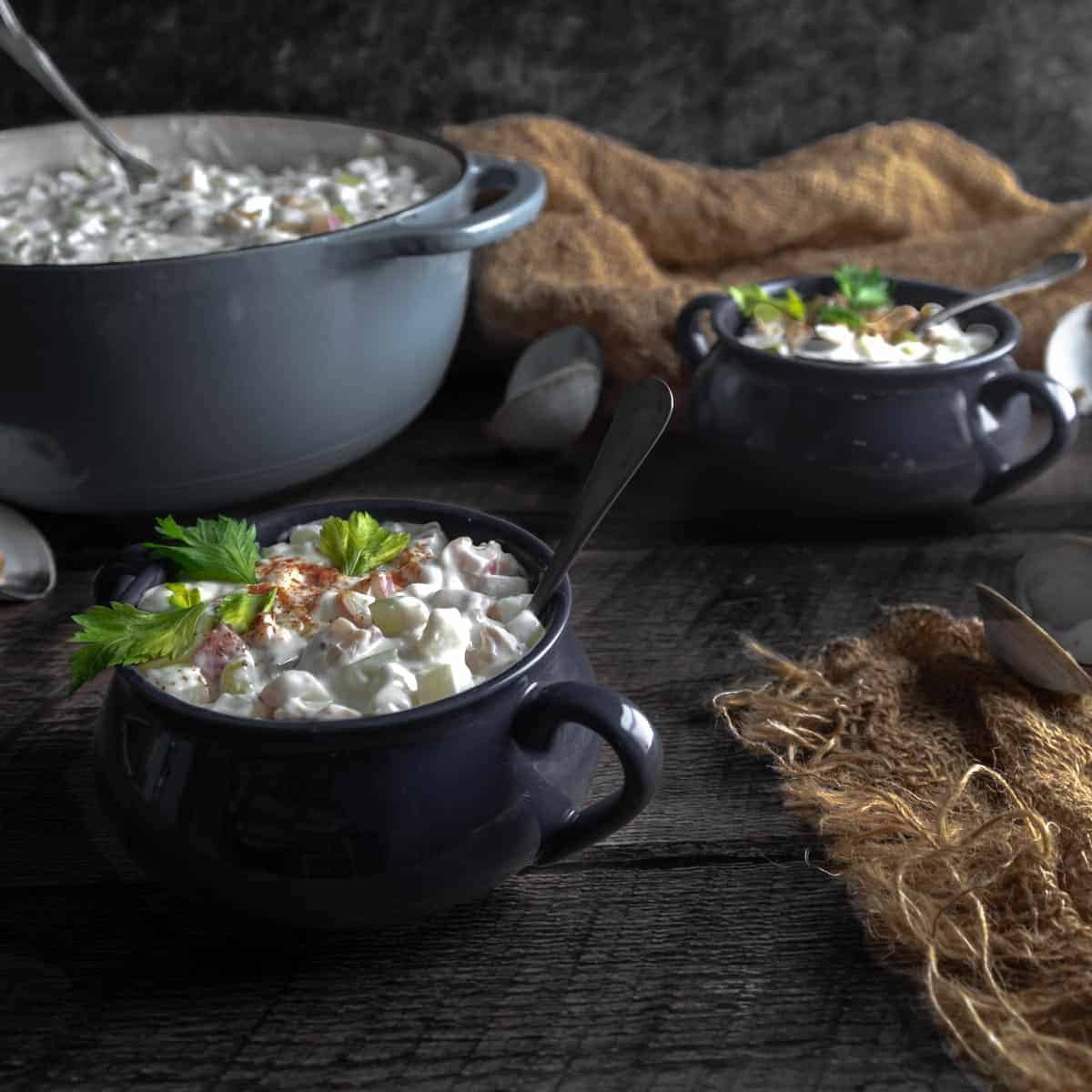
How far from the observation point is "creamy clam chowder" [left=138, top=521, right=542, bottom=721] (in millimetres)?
746

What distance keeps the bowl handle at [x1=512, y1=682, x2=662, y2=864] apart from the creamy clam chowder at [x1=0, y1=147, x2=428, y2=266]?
61 centimetres

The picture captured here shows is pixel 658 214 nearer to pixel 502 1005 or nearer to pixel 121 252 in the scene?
pixel 121 252

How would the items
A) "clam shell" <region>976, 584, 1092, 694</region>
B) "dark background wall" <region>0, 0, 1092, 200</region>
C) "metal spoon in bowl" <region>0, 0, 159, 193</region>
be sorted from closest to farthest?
"clam shell" <region>976, 584, 1092, 694</region>
"metal spoon in bowl" <region>0, 0, 159, 193</region>
"dark background wall" <region>0, 0, 1092, 200</region>

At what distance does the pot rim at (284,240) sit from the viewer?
107cm

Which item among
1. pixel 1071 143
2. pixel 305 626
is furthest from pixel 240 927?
pixel 1071 143

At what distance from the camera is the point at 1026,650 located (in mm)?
977

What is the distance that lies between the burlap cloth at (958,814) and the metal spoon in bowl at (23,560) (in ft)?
1.97

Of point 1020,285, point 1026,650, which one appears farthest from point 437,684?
point 1020,285

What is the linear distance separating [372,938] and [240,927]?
0.25 feet

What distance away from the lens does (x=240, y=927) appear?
0.81 metres

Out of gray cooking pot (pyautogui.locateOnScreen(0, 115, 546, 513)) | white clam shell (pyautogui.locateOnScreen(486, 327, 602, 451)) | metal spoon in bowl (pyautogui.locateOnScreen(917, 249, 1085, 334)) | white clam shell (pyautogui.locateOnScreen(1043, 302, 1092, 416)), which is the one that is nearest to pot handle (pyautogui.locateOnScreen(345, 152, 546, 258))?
gray cooking pot (pyautogui.locateOnScreen(0, 115, 546, 513))

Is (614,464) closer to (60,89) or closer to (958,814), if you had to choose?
(958,814)

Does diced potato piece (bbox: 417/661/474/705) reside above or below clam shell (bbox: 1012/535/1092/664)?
above

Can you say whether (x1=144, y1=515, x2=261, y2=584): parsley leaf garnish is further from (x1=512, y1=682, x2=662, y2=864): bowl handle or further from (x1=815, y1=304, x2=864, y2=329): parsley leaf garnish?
(x1=815, y1=304, x2=864, y2=329): parsley leaf garnish
